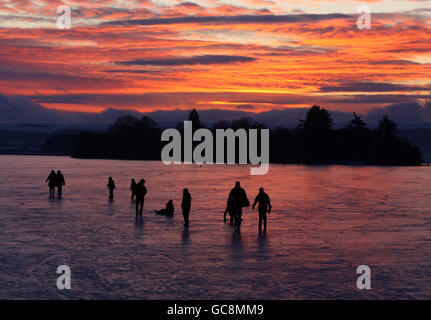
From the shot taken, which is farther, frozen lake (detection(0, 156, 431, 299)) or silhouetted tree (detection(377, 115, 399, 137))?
silhouetted tree (detection(377, 115, 399, 137))

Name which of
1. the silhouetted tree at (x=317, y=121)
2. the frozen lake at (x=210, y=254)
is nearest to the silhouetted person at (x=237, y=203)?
the frozen lake at (x=210, y=254)

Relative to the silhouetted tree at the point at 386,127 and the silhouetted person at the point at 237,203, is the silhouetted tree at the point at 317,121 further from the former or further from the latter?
the silhouetted person at the point at 237,203

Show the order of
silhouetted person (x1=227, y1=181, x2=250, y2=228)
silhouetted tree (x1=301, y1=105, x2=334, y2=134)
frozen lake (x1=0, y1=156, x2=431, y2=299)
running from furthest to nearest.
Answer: silhouetted tree (x1=301, y1=105, x2=334, y2=134), silhouetted person (x1=227, y1=181, x2=250, y2=228), frozen lake (x1=0, y1=156, x2=431, y2=299)

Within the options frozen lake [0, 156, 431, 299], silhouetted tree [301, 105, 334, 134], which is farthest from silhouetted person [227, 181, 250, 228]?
silhouetted tree [301, 105, 334, 134]

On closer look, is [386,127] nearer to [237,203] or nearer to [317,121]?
[317,121]

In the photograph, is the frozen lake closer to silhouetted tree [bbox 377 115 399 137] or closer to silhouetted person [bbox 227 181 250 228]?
silhouetted person [bbox 227 181 250 228]

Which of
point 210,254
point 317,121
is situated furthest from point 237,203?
point 317,121

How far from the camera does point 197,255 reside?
45.9 ft

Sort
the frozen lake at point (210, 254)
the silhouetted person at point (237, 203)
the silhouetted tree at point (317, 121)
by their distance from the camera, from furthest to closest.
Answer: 1. the silhouetted tree at point (317, 121)
2. the silhouetted person at point (237, 203)
3. the frozen lake at point (210, 254)

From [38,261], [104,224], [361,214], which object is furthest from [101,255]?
[361,214]

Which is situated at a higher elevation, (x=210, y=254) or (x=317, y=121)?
(x=317, y=121)
